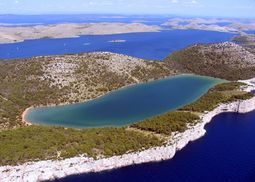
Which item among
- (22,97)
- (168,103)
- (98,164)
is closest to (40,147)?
(98,164)

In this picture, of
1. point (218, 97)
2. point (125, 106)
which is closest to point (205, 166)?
point (125, 106)

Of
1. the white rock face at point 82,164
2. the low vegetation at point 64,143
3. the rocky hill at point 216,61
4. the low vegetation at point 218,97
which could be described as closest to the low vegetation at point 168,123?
the white rock face at point 82,164

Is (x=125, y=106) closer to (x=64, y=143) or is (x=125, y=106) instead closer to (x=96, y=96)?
(x=96, y=96)

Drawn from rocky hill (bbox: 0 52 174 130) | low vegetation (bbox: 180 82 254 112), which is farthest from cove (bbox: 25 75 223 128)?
rocky hill (bbox: 0 52 174 130)

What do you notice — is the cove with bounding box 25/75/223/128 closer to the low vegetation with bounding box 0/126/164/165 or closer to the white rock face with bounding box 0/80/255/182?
the low vegetation with bounding box 0/126/164/165

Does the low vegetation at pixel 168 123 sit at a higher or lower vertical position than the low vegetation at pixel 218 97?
lower

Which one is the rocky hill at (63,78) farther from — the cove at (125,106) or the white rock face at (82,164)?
the white rock face at (82,164)
